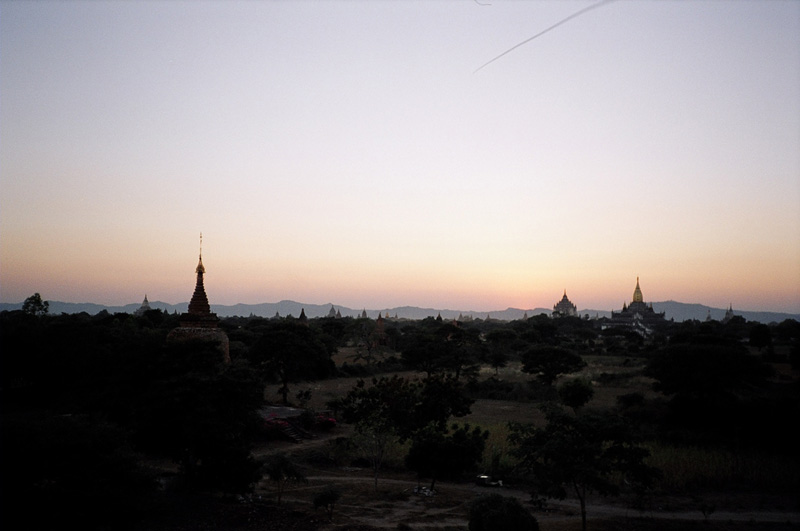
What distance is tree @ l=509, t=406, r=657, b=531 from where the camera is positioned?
1573 centimetres

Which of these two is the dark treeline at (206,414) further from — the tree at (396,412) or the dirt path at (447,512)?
the dirt path at (447,512)

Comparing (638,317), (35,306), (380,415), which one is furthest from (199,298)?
(638,317)

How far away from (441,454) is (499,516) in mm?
7222

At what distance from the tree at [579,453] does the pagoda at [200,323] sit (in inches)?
928

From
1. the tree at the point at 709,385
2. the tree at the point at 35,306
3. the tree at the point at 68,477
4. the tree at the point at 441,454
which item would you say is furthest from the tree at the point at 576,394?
the tree at the point at 35,306

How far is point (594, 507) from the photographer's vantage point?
2012 centimetres

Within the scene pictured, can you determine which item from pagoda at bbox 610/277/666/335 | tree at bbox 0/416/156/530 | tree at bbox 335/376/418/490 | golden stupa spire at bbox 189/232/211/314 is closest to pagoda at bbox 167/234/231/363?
golden stupa spire at bbox 189/232/211/314

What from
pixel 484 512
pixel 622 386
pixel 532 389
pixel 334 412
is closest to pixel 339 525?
pixel 484 512

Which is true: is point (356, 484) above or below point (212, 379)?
below

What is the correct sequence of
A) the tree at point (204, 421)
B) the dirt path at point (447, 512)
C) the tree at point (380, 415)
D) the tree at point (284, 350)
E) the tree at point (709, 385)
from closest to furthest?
the tree at point (204, 421) < the dirt path at point (447, 512) < the tree at point (380, 415) < the tree at point (709, 385) < the tree at point (284, 350)

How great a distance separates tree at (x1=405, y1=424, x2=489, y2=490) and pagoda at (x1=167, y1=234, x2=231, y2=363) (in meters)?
17.3

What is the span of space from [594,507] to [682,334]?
4327 centimetres

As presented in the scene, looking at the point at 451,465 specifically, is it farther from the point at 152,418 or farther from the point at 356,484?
the point at 152,418

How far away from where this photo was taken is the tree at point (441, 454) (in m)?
21.5
